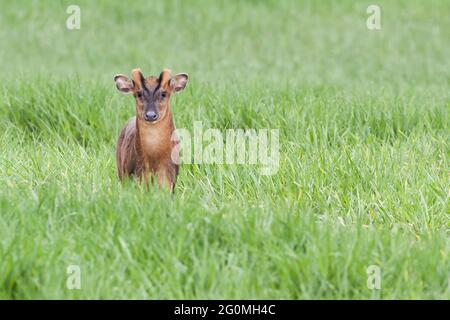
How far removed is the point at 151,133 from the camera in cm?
442

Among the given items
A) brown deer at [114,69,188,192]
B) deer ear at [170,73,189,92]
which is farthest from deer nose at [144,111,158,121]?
deer ear at [170,73,189,92]

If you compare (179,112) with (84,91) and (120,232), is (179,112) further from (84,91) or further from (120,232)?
(120,232)

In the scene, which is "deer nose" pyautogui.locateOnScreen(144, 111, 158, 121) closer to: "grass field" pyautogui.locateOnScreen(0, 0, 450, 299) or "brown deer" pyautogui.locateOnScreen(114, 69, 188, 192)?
"brown deer" pyautogui.locateOnScreen(114, 69, 188, 192)

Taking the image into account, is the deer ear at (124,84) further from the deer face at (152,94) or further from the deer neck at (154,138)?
the deer neck at (154,138)

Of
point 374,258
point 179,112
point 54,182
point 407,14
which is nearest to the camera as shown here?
point 374,258

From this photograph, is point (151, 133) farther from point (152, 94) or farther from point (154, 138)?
point (152, 94)

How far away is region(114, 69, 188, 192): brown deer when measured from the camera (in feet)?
14.2

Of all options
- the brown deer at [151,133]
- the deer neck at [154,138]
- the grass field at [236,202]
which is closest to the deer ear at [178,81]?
the brown deer at [151,133]

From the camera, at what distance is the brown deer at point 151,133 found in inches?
170

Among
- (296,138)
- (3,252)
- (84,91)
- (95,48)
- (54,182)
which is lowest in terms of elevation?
(3,252)
